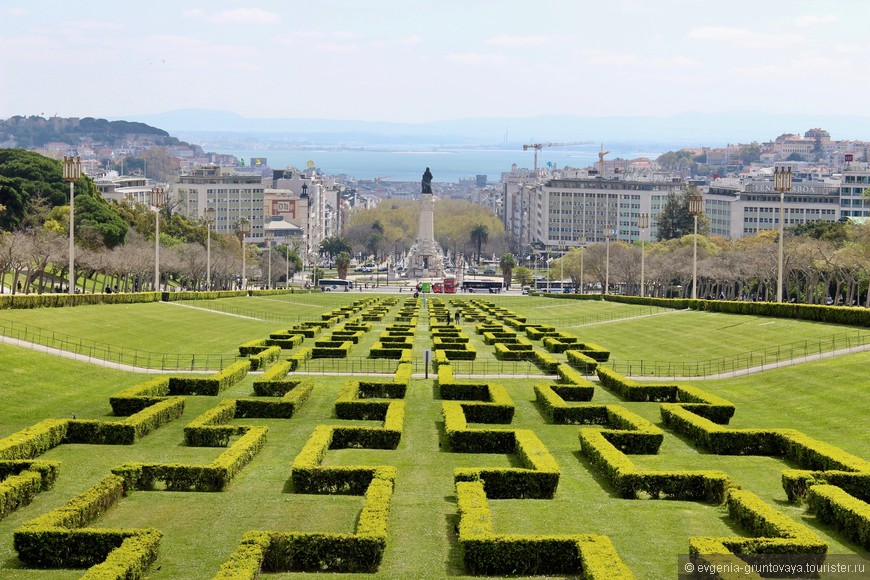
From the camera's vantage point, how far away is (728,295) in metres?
135

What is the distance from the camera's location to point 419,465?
31.8 meters

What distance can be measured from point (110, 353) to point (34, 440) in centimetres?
2293

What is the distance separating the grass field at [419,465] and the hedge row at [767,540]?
808 millimetres

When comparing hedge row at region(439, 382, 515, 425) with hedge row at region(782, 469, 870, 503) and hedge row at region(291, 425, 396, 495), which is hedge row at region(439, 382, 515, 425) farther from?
hedge row at region(782, 469, 870, 503)

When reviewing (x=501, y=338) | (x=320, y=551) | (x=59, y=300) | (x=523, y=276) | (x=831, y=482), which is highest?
(x=59, y=300)

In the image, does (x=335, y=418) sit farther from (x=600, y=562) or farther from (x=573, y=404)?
(x=600, y=562)

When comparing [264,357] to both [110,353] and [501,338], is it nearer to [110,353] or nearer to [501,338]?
[110,353]

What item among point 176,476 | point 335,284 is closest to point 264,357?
point 176,476

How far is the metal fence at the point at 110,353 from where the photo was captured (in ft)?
168

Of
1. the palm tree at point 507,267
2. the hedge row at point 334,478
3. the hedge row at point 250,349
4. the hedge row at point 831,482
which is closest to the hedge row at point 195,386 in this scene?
the hedge row at point 250,349

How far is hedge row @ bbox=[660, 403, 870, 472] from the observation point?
29405 mm

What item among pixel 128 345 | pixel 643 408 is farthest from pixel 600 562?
pixel 128 345

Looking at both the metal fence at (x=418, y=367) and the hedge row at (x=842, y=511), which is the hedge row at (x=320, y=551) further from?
the metal fence at (x=418, y=367)

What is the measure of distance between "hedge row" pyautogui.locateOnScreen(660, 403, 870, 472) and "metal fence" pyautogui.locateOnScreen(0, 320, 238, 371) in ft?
77.5
